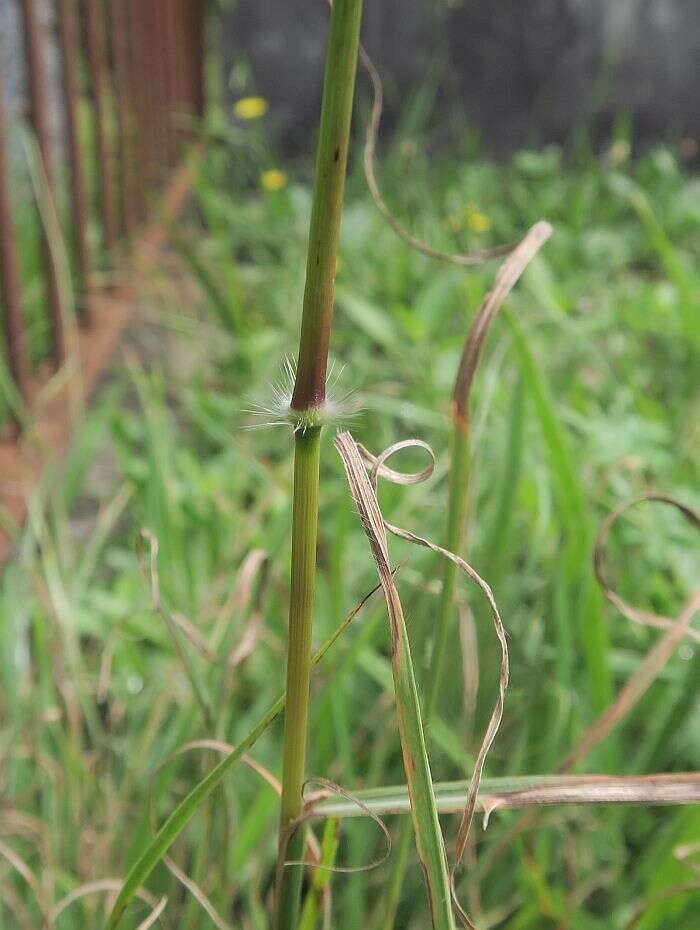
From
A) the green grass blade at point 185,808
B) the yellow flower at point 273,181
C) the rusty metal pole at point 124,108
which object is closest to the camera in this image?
the green grass blade at point 185,808

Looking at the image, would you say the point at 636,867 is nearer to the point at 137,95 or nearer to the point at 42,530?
the point at 42,530

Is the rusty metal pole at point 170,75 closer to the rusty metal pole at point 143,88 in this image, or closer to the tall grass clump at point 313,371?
the rusty metal pole at point 143,88

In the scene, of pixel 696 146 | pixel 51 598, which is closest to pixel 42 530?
pixel 51 598

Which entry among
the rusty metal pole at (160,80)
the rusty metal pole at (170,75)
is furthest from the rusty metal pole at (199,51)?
the rusty metal pole at (160,80)

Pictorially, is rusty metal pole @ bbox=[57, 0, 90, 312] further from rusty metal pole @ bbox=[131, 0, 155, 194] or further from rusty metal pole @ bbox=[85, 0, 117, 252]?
rusty metal pole @ bbox=[131, 0, 155, 194]

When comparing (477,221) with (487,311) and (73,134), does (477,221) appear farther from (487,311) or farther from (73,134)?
(487,311)

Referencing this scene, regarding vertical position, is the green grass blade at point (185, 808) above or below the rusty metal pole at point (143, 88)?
below
